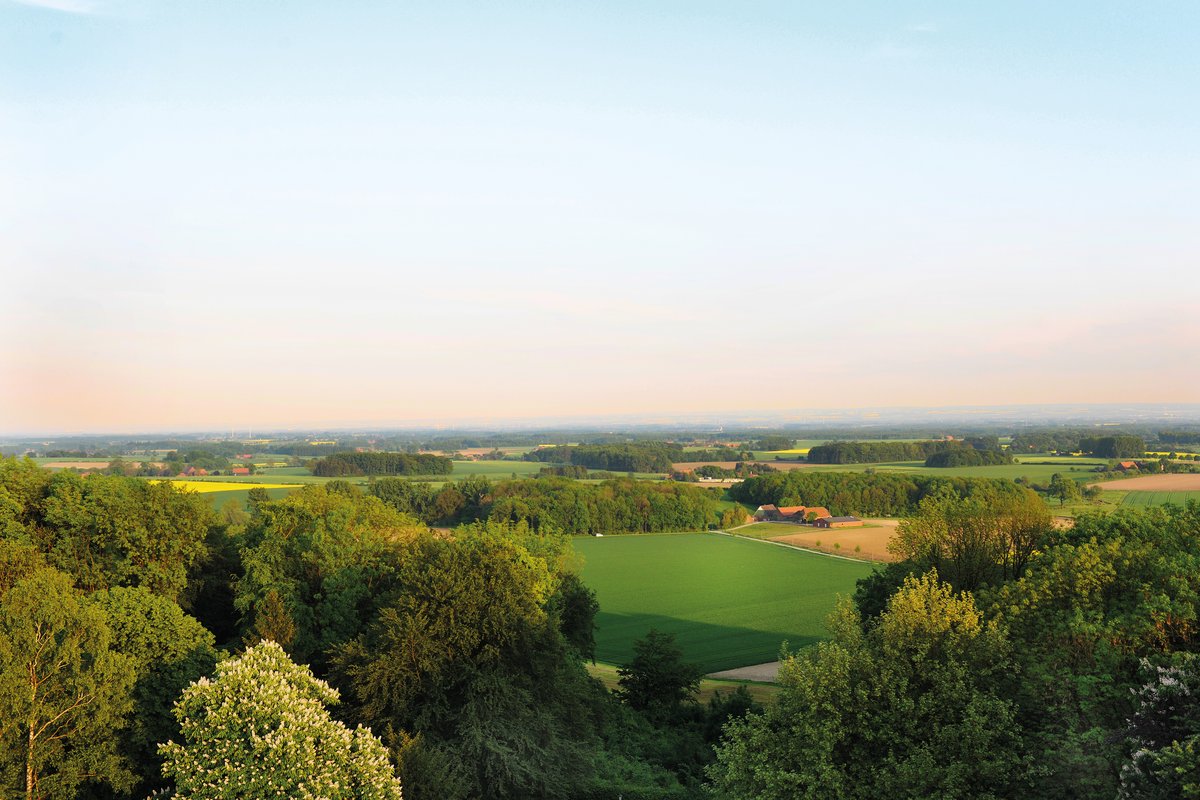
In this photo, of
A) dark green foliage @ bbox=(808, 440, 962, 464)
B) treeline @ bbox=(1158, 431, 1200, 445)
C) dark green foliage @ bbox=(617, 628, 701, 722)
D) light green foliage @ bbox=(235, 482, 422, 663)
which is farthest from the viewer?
dark green foliage @ bbox=(808, 440, 962, 464)

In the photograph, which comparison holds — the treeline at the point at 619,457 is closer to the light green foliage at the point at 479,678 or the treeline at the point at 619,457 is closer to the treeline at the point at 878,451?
the treeline at the point at 878,451

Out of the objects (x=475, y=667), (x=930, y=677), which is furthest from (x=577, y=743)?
(x=930, y=677)

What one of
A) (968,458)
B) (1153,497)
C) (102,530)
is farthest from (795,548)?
(968,458)

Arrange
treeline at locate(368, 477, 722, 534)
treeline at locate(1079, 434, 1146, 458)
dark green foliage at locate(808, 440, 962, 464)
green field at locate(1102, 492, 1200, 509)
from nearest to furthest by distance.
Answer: green field at locate(1102, 492, 1200, 509), treeline at locate(368, 477, 722, 534), treeline at locate(1079, 434, 1146, 458), dark green foliage at locate(808, 440, 962, 464)

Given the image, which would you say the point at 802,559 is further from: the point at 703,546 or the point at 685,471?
the point at 685,471

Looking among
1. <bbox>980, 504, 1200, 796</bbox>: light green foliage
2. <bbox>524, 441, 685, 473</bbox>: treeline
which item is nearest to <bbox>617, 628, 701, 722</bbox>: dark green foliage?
<bbox>980, 504, 1200, 796</bbox>: light green foliage

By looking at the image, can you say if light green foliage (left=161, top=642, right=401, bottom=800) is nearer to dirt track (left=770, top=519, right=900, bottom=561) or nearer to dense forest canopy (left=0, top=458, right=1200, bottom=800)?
dense forest canopy (left=0, top=458, right=1200, bottom=800)

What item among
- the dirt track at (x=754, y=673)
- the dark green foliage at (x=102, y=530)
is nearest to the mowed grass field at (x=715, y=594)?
the dirt track at (x=754, y=673)
